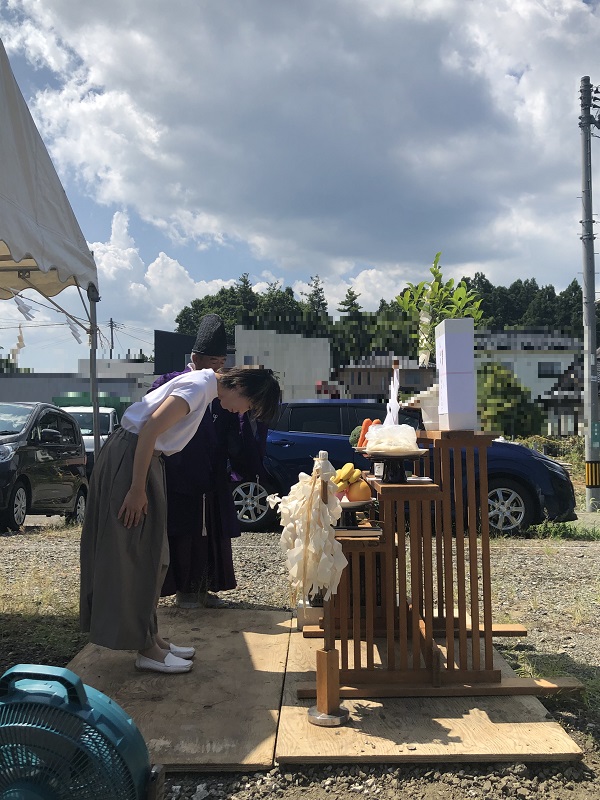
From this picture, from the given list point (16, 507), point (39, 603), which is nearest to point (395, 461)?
point (39, 603)

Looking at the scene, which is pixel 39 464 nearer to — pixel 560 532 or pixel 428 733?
pixel 560 532

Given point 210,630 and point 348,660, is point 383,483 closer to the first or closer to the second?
point 348,660

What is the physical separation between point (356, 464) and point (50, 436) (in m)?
4.20

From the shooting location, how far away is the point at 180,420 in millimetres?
3369

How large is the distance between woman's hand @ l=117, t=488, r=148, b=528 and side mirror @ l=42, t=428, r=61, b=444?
670cm

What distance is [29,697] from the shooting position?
5.88 feet

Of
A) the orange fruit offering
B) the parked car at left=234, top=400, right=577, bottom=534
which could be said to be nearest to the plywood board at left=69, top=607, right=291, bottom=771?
the orange fruit offering

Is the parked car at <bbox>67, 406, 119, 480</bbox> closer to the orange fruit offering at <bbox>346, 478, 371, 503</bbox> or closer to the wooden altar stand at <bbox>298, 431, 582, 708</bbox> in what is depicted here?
the orange fruit offering at <bbox>346, 478, 371, 503</bbox>

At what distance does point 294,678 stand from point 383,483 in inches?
41.8

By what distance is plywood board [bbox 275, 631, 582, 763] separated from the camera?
2719 millimetres

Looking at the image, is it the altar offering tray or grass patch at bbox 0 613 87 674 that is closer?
the altar offering tray

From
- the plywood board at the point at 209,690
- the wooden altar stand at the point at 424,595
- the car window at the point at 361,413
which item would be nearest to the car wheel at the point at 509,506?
the car window at the point at 361,413

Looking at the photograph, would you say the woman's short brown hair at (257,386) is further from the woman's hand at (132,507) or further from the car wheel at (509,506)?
the car wheel at (509,506)

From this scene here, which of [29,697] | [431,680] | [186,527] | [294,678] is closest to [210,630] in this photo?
[186,527]
